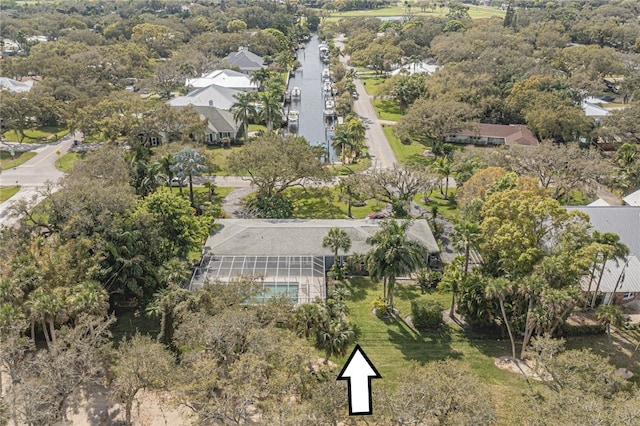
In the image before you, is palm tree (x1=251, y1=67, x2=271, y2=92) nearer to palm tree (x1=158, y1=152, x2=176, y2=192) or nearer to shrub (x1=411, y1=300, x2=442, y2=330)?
palm tree (x1=158, y1=152, x2=176, y2=192)

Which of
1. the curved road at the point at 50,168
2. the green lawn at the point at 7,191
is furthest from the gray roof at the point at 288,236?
Result: the green lawn at the point at 7,191

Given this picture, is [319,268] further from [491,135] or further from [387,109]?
[387,109]

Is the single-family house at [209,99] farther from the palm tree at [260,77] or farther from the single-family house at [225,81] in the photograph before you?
the palm tree at [260,77]

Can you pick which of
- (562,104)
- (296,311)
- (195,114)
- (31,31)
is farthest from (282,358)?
(31,31)

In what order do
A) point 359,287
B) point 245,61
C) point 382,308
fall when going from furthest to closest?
1. point 245,61
2. point 359,287
3. point 382,308

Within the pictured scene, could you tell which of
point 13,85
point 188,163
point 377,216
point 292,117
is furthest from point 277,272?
point 13,85

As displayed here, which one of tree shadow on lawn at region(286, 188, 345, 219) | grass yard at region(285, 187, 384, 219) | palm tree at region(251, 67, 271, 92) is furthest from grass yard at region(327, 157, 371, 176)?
palm tree at region(251, 67, 271, 92)
